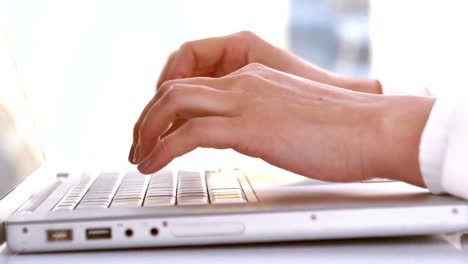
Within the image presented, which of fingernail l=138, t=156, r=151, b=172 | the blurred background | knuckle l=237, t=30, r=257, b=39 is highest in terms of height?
knuckle l=237, t=30, r=257, b=39

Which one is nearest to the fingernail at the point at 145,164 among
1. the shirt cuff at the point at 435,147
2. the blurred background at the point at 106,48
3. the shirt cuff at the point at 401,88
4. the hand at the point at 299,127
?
the hand at the point at 299,127

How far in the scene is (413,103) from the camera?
0.64 metres

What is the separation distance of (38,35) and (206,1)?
0.70m

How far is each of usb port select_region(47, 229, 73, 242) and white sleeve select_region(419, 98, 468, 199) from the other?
28cm

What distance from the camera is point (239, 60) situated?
3.54 ft

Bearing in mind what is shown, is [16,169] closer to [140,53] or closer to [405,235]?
[405,235]

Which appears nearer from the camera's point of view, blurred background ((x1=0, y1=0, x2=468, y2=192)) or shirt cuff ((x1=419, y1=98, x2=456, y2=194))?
shirt cuff ((x1=419, y1=98, x2=456, y2=194))

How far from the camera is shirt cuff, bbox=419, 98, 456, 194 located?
1.99ft

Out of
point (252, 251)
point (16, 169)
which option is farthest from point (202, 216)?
point (16, 169)

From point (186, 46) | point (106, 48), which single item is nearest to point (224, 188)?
point (186, 46)

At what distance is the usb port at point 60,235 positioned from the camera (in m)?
0.56

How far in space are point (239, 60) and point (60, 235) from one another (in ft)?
1.84

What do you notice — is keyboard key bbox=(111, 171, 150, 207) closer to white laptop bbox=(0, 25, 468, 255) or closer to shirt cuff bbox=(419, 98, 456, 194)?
white laptop bbox=(0, 25, 468, 255)

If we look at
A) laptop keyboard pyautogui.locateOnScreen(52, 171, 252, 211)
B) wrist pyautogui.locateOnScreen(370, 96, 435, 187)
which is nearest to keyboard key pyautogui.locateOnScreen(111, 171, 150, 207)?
laptop keyboard pyautogui.locateOnScreen(52, 171, 252, 211)
